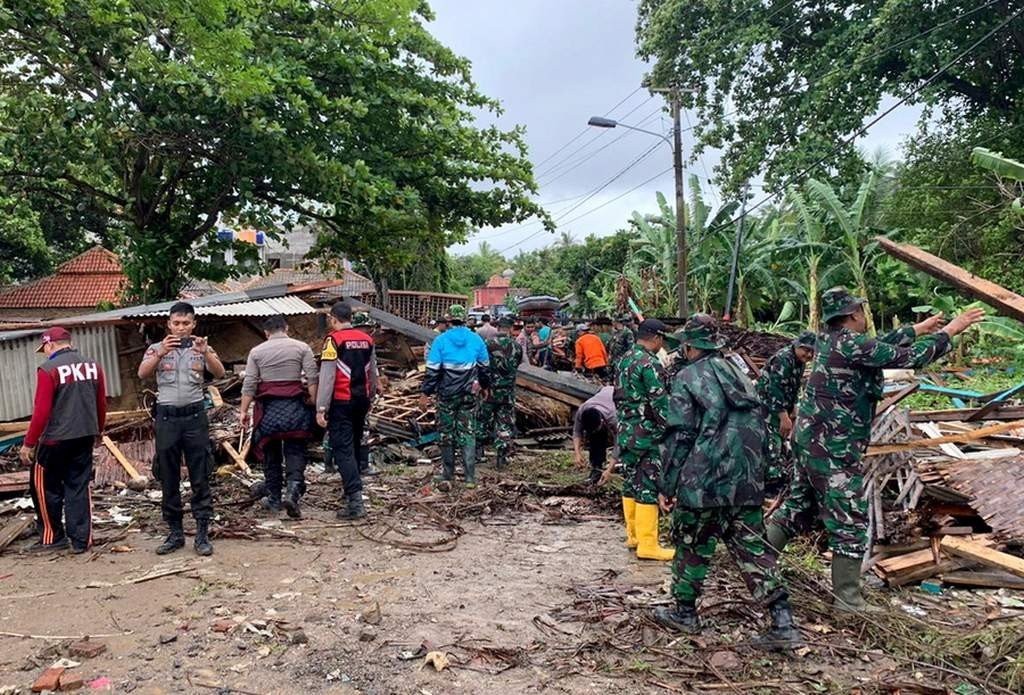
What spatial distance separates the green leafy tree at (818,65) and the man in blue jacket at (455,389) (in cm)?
1264

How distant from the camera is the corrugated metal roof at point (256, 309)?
9938 mm

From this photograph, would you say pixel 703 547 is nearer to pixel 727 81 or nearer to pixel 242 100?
pixel 242 100

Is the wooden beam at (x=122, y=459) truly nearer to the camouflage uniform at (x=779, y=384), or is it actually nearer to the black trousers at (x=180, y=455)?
the black trousers at (x=180, y=455)

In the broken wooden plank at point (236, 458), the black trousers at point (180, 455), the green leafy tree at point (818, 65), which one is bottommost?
the broken wooden plank at point (236, 458)

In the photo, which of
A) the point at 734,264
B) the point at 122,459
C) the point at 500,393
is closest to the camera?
the point at 122,459

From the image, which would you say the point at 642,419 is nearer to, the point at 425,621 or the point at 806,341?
the point at 806,341

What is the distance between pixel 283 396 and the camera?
632 centimetres

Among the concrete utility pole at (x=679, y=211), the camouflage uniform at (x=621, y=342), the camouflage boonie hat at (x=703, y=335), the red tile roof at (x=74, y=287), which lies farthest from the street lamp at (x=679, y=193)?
the red tile roof at (x=74, y=287)

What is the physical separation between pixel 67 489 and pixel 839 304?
572cm

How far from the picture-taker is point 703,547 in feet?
13.2

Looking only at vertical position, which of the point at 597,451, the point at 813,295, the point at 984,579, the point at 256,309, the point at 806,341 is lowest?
the point at 984,579

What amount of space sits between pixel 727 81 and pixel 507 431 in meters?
17.0

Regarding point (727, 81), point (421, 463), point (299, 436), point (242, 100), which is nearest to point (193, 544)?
point (299, 436)

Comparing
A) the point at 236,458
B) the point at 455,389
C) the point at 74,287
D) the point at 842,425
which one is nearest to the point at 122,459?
the point at 236,458
